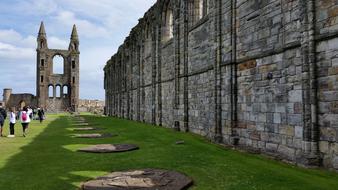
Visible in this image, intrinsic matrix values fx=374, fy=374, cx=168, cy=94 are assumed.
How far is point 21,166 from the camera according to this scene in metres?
8.28

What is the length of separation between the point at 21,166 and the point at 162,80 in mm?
13339

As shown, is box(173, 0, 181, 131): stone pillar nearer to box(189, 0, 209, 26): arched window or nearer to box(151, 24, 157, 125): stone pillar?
box(189, 0, 209, 26): arched window

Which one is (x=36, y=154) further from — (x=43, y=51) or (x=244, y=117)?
(x=43, y=51)

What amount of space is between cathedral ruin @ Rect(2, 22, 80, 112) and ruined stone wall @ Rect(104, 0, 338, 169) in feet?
171

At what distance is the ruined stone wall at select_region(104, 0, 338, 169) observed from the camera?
7.59 metres

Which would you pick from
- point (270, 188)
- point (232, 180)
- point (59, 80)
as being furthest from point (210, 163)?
point (59, 80)

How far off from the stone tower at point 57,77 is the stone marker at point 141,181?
63.3 m

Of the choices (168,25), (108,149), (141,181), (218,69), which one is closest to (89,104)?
(168,25)

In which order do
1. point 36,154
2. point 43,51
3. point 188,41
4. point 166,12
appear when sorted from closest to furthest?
point 36,154, point 188,41, point 166,12, point 43,51

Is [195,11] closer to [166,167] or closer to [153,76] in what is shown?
[153,76]

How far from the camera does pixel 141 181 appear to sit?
659 centimetres

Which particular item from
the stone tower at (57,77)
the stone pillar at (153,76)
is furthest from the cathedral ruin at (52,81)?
the stone pillar at (153,76)

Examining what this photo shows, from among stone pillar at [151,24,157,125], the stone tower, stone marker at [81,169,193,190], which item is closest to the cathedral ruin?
the stone tower

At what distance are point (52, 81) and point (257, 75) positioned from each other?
65.6m
